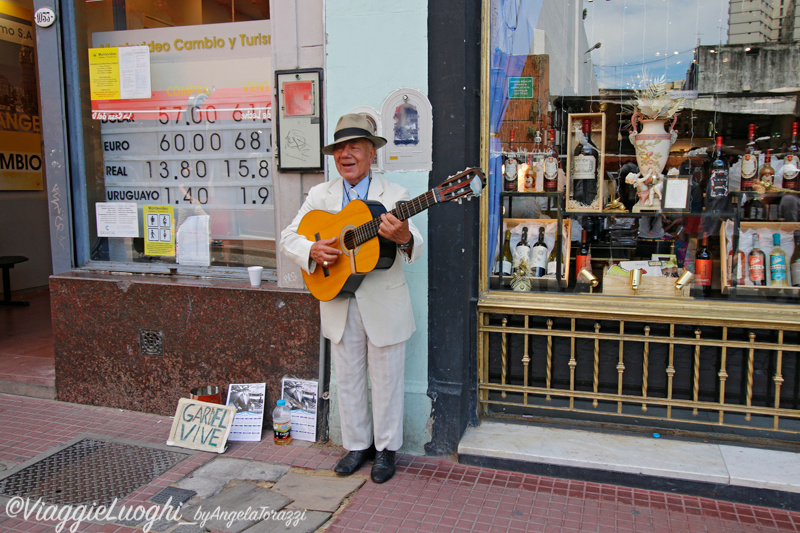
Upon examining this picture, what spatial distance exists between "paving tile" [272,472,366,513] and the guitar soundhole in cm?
139

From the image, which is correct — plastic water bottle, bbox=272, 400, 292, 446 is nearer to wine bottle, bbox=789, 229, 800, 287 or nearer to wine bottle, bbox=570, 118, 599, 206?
wine bottle, bbox=570, 118, 599, 206

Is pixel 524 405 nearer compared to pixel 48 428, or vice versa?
pixel 524 405

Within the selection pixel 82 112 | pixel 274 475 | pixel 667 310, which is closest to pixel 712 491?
pixel 667 310

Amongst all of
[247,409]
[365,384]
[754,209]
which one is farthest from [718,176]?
[247,409]

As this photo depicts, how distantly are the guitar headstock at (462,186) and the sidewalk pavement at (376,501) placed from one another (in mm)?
1674

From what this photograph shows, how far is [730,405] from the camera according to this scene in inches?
140

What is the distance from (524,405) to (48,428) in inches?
135

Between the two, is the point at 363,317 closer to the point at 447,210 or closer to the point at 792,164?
the point at 447,210

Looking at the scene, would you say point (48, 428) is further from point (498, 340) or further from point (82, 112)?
point (498, 340)

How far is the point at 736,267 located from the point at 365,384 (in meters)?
2.48

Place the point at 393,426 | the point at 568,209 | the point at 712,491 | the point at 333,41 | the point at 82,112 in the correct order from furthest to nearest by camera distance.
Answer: the point at 82,112 → the point at 568,209 → the point at 333,41 → the point at 393,426 → the point at 712,491

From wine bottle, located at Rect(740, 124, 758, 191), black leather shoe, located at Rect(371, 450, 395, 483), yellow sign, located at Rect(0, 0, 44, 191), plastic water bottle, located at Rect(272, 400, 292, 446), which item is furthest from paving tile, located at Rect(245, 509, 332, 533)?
yellow sign, located at Rect(0, 0, 44, 191)

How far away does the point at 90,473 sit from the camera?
3623 millimetres

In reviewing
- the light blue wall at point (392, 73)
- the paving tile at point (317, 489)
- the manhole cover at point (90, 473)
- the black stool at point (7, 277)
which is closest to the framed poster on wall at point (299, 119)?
the light blue wall at point (392, 73)
